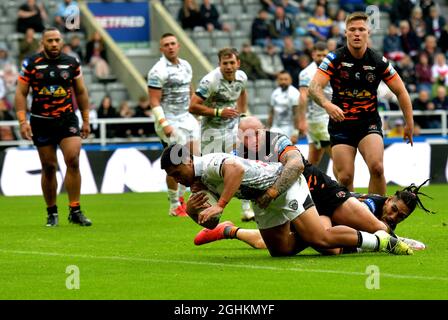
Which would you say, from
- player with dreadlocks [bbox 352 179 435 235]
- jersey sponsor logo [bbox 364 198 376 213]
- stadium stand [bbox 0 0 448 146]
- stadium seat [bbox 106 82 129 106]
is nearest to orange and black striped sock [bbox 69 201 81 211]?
player with dreadlocks [bbox 352 179 435 235]

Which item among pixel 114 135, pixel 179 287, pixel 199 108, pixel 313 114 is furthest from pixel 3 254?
pixel 114 135

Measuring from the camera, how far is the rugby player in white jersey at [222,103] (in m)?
16.2

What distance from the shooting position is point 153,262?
11445 millimetres

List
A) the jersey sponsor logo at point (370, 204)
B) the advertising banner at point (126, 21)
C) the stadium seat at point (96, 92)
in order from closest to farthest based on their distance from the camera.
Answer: the jersey sponsor logo at point (370, 204), the stadium seat at point (96, 92), the advertising banner at point (126, 21)

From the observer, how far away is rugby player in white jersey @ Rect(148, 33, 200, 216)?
17453 millimetres

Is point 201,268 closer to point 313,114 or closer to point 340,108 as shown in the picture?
point 340,108

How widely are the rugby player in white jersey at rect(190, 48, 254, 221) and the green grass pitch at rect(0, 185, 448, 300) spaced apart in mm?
1291

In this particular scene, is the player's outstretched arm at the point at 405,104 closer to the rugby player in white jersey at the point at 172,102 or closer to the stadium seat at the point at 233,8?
the rugby player in white jersey at the point at 172,102

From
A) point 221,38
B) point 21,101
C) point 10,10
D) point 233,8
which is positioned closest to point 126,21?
point 221,38

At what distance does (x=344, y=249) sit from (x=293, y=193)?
3.04 ft

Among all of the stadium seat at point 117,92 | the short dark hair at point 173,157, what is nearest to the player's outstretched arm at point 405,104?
the short dark hair at point 173,157

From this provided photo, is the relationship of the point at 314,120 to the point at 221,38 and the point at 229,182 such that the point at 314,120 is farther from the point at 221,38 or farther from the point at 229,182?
the point at 221,38

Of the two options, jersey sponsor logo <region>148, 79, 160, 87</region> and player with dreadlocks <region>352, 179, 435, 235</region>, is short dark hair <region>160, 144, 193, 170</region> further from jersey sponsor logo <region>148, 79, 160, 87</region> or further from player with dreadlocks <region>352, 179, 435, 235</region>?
jersey sponsor logo <region>148, 79, 160, 87</region>

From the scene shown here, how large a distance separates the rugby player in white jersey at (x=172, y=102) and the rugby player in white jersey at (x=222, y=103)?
955 millimetres
